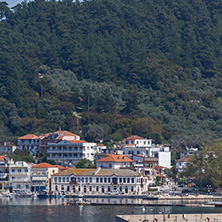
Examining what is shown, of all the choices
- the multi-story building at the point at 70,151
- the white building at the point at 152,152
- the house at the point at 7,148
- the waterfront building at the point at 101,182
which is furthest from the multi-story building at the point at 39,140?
the waterfront building at the point at 101,182

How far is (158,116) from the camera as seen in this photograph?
18825 centimetres

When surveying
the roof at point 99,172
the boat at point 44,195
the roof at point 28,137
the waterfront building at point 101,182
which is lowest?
the boat at point 44,195

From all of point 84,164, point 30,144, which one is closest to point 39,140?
point 30,144

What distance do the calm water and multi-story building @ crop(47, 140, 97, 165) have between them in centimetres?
3927

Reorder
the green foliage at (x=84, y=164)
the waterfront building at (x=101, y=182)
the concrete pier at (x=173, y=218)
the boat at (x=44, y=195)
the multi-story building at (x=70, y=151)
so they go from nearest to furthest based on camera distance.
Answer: the concrete pier at (x=173, y=218), the boat at (x=44, y=195), the waterfront building at (x=101, y=182), the green foliage at (x=84, y=164), the multi-story building at (x=70, y=151)

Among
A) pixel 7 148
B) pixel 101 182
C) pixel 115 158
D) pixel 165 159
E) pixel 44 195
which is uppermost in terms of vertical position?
pixel 7 148

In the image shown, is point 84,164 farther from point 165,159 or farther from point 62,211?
point 62,211

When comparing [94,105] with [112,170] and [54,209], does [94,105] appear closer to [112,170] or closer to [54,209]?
[112,170]

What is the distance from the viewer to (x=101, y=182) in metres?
124

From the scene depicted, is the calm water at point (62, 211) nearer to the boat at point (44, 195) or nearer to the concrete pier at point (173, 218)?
the concrete pier at point (173, 218)

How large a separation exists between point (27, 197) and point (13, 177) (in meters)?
7.35

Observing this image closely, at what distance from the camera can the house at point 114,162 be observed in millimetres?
133250

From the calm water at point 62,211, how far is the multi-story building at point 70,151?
39268mm

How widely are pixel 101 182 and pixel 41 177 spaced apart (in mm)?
10824
